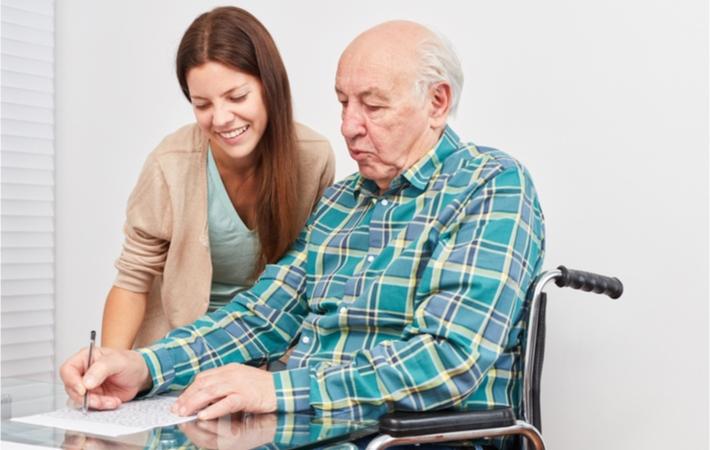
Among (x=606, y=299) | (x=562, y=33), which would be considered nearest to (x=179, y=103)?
(x=562, y=33)

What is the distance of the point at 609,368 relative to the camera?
245 cm

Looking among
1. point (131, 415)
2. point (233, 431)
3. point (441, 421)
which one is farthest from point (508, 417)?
point (131, 415)

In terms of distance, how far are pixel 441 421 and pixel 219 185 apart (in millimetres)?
985

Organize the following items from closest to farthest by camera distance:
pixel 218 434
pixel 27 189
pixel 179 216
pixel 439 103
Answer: pixel 218 434
pixel 439 103
pixel 179 216
pixel 27 189

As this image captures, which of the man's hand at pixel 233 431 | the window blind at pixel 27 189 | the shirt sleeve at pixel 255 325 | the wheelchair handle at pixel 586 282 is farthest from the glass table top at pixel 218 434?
the window blind at pixel 27 189

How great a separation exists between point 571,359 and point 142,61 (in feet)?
6.09

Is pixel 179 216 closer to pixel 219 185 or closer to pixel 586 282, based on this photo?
pixel 219 185

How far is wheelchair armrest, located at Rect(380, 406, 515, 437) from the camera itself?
1483 mm

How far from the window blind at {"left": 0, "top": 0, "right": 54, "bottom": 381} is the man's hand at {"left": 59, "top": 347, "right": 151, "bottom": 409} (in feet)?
6.06

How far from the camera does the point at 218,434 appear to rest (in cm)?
144

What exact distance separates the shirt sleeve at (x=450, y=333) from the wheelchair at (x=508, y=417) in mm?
40

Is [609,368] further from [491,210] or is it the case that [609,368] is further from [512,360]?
[491,210]

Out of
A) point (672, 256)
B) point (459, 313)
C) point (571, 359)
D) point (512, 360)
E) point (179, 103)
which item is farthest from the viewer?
point (179, 103)

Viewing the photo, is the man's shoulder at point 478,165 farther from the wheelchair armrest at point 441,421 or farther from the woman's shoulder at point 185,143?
the woman's shoulder at point 185,143
